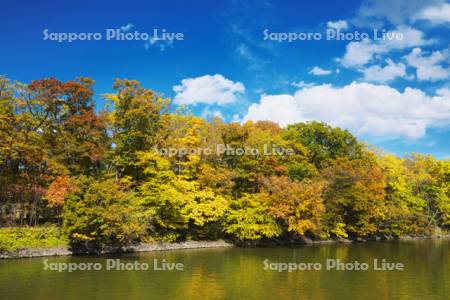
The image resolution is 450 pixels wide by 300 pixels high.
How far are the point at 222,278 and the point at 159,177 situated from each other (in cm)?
1550

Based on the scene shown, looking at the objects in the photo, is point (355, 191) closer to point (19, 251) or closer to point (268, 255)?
point (268, 255)

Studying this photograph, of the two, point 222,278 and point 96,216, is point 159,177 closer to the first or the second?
point 96,216

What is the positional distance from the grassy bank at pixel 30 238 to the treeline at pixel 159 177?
4.44 feet

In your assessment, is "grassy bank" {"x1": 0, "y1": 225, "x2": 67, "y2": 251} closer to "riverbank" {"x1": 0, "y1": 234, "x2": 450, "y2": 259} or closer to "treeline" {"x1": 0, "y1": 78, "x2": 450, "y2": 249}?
"riverbank" {"x1": 0, "y1": 234, "x2": 450, "y2": 259}

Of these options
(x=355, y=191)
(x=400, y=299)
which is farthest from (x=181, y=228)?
(x=400, y=299)

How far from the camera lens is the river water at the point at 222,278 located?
17016 mm

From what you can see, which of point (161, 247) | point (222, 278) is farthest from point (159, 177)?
point (222, 278)

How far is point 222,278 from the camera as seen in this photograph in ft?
68.2

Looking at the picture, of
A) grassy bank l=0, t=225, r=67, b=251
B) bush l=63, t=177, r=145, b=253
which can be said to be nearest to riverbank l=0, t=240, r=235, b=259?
grassy bank l=0, t=225, r=67, b=251

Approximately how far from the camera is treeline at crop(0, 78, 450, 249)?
95.2 ft

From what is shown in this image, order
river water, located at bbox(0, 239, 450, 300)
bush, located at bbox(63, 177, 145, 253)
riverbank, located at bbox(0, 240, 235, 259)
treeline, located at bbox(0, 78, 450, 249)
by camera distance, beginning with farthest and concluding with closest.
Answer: treeline, located at bbox(0, 78, 450, 249), bush, located at bbox(63, 177, 145, 253), riverbank, located at bbox(0, 240, 235, 259), river water, located at bbox(0, 239, 450, 300)

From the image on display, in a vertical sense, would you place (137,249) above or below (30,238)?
below

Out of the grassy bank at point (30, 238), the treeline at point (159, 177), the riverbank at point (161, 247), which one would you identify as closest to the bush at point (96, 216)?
the treeline at point (159, 177)

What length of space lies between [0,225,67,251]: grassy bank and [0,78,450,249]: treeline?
4.44 ft
